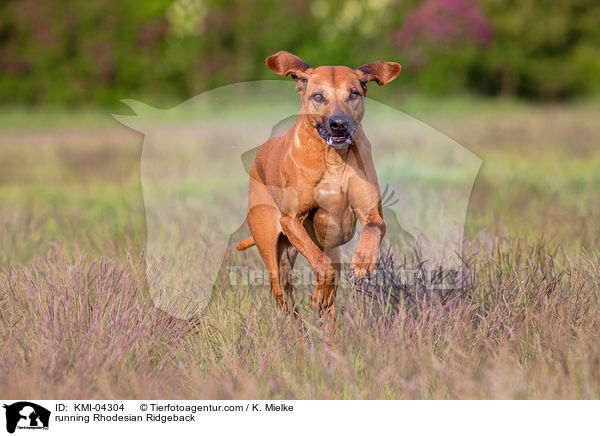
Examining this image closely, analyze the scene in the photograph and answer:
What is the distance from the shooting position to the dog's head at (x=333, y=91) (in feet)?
12.0

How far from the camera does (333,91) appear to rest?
12.3 feet

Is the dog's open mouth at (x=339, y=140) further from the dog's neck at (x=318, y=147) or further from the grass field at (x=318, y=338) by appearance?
the grass field at (x=318, y=338)

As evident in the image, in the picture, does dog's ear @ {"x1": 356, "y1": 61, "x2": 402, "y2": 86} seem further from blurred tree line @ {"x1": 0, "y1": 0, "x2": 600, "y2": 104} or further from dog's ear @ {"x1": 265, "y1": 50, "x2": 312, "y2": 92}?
blurred tree line @ {"x1": 0, "y1": 0, "x2": 600, "y2": 104}

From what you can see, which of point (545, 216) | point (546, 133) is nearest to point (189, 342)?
point (545, 216)

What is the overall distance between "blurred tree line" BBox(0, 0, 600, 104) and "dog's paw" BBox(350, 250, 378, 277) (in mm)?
15282

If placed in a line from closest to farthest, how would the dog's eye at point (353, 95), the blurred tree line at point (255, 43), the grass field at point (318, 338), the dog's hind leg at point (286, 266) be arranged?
1. the grass field at point (318, 338)
2. the dog's eye at point (353, 95)
3. the dog's hind leg at point (286, 266)
4. the blurred tree line at point (255, 43)

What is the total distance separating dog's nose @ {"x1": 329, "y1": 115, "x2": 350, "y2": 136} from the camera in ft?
11.8

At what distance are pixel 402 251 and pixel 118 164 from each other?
27.7 ft

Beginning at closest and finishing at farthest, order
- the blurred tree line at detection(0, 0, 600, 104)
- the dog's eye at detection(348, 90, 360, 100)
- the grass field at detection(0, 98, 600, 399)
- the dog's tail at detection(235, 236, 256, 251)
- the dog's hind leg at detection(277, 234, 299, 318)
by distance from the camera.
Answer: the grass field at detection(0, 98, 600, 399) → the dog's eye at detection(348, 90, 360, 100) → the dog's hind leg at detection(277, 234, 299, 318) → the dog's tail at detection(235, 236, 256, 251) → the blurred tree line at detection(0, 0, 600, 104)

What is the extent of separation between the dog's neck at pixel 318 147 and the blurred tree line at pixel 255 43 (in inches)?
587

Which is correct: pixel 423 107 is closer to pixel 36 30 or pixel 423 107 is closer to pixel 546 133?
pixel 546 133

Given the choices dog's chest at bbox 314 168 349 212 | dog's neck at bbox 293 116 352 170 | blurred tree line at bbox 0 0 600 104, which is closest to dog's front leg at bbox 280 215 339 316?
dog's chest at bbox 314 168 349 212

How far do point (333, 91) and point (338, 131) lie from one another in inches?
9.3
